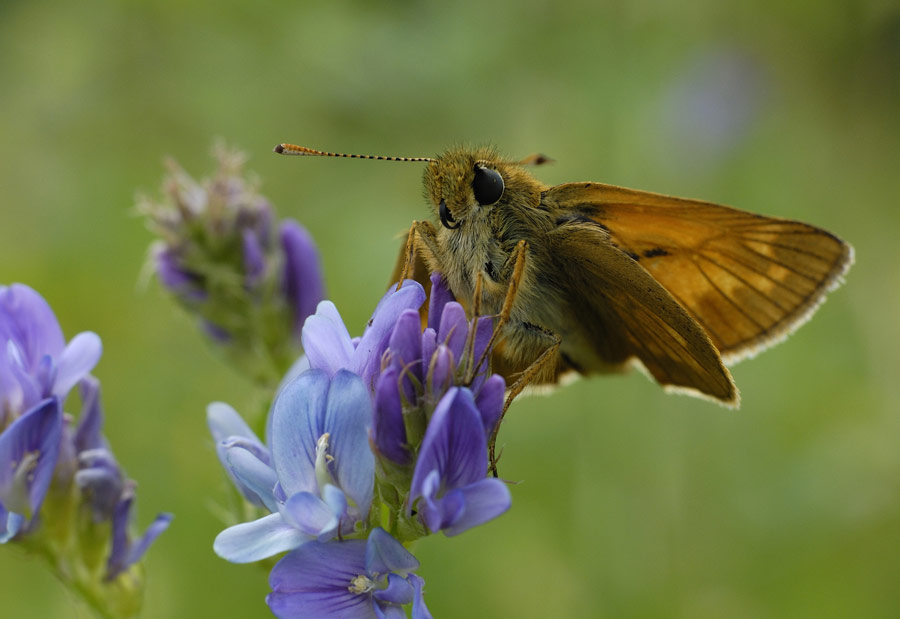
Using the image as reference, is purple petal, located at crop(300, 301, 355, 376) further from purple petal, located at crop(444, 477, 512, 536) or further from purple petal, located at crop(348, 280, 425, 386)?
purple petal, located at crop(444, 477, 512, 536)

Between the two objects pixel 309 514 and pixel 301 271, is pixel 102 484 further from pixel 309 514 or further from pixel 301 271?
pixel 301 271

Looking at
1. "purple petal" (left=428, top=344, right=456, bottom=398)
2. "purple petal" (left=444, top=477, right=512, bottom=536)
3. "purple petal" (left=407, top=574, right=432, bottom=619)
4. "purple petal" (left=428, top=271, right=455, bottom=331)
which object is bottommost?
"purple petal" (left=407, top=574, right=432, bottom=619)

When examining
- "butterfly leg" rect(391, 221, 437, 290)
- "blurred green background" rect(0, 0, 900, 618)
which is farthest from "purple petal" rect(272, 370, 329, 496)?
"blurred green background" rect(0, 0, 900, 618)

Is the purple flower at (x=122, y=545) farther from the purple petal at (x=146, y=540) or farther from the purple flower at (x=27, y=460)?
the purple flower at (x=27, y=460)

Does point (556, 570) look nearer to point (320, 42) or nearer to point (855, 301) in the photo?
point (855, 301)

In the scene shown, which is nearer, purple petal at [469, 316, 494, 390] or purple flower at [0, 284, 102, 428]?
purple petal at [469, 316, 494, 390]

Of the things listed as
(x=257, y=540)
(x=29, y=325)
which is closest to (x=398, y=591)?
(x=257, y=540)
